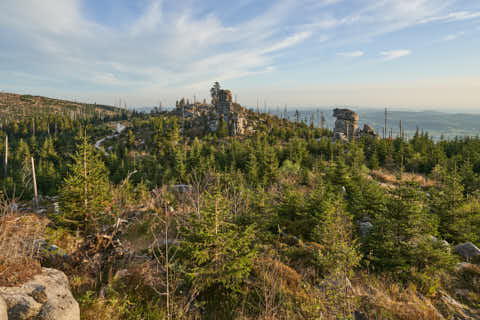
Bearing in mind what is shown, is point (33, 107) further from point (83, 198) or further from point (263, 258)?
point (263, 258)

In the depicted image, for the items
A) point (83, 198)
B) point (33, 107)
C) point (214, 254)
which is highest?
point (33, 107)

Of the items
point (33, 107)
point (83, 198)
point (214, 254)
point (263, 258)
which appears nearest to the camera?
point (214, 254)

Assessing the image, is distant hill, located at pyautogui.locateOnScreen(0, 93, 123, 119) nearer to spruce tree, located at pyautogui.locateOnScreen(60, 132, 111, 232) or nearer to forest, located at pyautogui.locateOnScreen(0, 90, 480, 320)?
spruce tree, located at pyautogui.locateOnScreen(60, 132, 111, 232)

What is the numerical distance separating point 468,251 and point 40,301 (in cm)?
1494

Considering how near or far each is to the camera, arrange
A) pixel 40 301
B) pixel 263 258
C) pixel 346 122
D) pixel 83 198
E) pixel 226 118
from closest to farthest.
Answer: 1. pixel 40 301
2. pixel 263 258
3. pixel 83 198
4. pixel 226 118
5. pixel 346 122

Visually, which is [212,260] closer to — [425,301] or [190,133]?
[425,301]

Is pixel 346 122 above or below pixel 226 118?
below

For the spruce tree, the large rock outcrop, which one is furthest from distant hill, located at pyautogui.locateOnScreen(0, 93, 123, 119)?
the spruce tree

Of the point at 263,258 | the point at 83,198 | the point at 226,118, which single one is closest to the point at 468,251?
the point at 263,258

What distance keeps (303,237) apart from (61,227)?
452 inches

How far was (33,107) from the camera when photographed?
14412 centimetres

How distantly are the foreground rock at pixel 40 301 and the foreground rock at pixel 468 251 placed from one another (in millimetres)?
13994

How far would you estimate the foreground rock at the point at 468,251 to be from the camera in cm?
906

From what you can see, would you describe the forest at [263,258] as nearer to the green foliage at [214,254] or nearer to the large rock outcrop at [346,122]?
the green foliage at [214,254]
